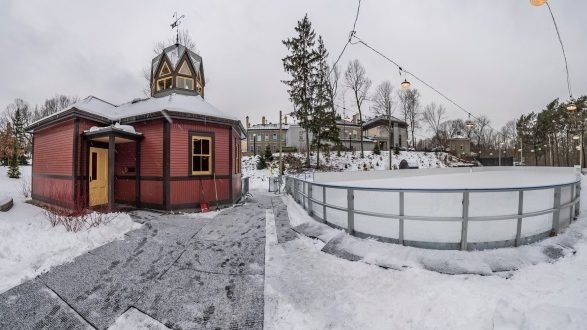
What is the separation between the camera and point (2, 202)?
9195 mm

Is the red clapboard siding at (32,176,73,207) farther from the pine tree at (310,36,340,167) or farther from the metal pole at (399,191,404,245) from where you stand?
the pine tree at (310,36,340,167)

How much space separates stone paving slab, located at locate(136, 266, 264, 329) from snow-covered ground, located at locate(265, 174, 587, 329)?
0.80ft

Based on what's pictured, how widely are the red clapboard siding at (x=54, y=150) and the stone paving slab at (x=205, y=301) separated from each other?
8591 millimetres

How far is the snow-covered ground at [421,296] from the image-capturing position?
10.0ft

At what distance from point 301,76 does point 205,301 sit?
28.8 metres

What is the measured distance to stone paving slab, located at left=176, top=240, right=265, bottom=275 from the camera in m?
4.79

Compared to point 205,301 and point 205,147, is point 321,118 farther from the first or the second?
point 205,301

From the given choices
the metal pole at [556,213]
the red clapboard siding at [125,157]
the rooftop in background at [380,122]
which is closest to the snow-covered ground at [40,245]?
the red clapboard siding at [125,157]

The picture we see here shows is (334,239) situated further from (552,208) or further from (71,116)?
(71,116)

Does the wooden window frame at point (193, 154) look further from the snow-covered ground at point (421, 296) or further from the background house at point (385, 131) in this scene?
the background house at point (385, 131)

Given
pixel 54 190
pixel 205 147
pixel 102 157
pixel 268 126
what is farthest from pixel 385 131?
pixel 54 190

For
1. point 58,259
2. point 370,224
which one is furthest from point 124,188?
point 370,224

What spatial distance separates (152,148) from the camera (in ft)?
32.6

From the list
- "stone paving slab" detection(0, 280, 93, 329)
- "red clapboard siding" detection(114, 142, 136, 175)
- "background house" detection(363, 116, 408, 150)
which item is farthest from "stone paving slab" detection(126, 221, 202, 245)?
"background house" detection(363, 116, 408, 150)
